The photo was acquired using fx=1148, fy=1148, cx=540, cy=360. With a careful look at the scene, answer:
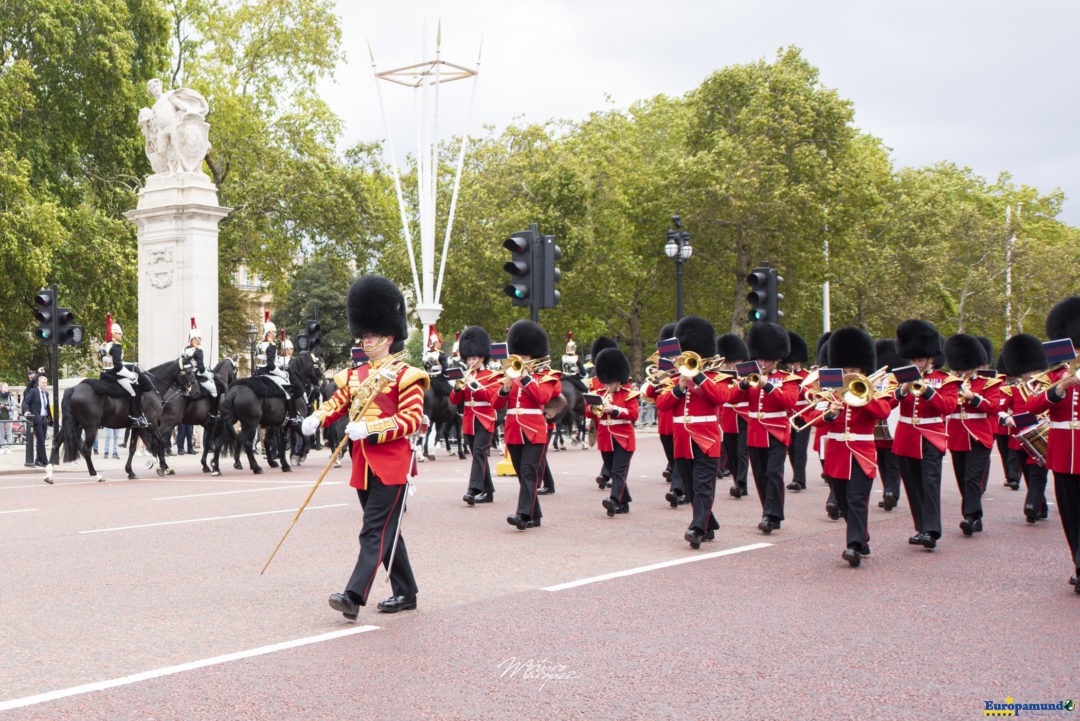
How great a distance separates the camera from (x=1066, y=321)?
8328mm

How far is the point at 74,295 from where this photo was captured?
105ft

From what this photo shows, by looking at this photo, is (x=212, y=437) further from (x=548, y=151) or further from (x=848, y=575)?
(x=548, y=151)

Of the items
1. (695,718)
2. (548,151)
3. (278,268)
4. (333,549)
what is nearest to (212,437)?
(333,549)

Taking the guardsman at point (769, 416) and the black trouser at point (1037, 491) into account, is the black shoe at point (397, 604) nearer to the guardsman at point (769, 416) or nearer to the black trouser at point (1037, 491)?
the guardsman at point (769, 416)

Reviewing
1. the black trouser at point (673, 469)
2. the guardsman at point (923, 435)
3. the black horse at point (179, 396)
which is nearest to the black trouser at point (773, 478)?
the black trouser at point (673, 469)

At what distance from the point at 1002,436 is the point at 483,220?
3040 cm

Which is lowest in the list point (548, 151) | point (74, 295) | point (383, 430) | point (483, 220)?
point (383, 430)

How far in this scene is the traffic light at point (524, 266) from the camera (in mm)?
14641

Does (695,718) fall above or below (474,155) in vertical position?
below

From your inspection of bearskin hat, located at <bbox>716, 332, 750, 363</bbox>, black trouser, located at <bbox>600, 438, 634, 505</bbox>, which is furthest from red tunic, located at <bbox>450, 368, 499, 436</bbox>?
bearskin hat, located at <bbox>716, 332, 750, 363</bbox>

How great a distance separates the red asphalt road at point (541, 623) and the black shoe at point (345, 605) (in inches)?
4.5

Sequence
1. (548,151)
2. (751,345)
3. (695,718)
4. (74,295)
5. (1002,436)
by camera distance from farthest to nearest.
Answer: (548,151) < (74,295) < (1002,436) < (751,345) < (695,718)

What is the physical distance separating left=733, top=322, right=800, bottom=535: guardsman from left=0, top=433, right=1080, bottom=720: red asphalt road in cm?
33

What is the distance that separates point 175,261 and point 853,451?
786 inches
